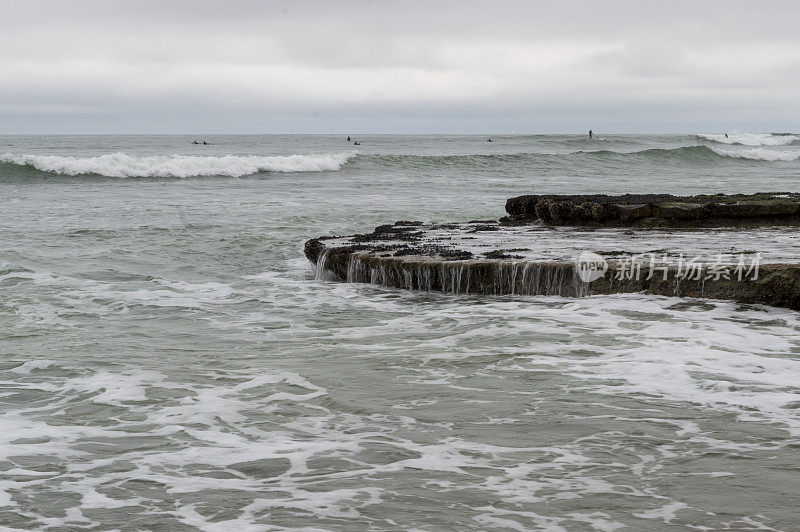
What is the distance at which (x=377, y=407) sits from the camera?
5.16 m

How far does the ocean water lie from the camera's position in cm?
380

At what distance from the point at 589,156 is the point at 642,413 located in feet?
122

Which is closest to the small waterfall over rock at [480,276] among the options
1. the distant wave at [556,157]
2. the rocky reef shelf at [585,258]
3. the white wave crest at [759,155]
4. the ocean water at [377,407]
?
the rocky reef shelf at [585,258]

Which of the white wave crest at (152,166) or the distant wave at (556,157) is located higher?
the distant wave at (556,157)

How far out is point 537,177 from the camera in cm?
3192

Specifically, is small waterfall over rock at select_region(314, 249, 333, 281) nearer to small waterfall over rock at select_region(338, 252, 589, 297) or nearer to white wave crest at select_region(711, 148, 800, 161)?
small waterfall over rock at select_region(338, 252, 589, 297)

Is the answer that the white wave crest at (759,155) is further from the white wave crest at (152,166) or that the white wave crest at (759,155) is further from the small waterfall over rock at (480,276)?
the small waterfall over rock at (480,276)

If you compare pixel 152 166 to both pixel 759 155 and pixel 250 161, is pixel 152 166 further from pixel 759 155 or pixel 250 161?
pixel 759 155

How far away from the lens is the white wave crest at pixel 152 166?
104ft

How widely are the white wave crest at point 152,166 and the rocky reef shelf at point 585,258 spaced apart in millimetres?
22675

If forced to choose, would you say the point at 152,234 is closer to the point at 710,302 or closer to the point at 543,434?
the point at 710,302

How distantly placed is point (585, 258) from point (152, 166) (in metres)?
26.9

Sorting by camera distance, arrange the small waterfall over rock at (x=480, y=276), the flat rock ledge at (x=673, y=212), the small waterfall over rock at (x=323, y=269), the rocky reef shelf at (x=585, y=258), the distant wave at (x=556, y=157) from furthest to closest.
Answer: the distant wave at (x=556, y=157)
the flat rock ledge at (x=673, y=212)
the small waterfall over rock at (x=323, y=269)
the small waterfall over rock at (x=480, y=276)
the rocky reef shelf at (x=585, y=258)

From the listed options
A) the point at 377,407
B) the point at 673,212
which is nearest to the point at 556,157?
the point at 673,212
